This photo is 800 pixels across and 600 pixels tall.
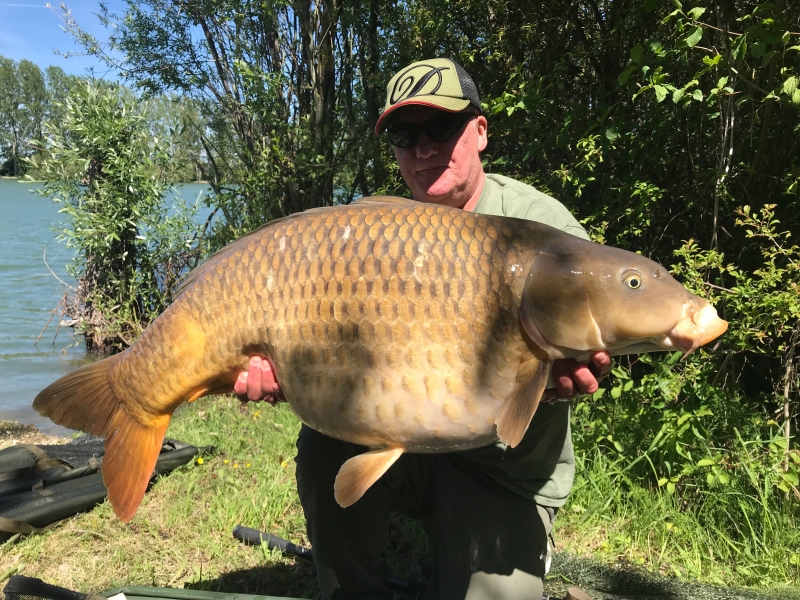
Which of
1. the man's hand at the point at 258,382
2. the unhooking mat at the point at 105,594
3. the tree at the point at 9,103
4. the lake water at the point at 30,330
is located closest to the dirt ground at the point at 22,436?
the lake water at the point at 30,330

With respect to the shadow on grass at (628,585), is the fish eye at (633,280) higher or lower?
higher

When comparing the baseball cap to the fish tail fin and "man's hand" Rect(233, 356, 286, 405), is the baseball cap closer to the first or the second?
"man's hand" Rect(233, 356, 286, 405)

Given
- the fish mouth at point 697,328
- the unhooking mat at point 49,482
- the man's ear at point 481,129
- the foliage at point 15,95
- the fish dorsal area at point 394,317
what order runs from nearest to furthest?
1. the fish mouth at point 697,328
2. the fish dorsal area at point 394,317
3. the man's ear at point 481,129
4. the unhooking mat at point 49,482
5. the foliage at point 15,95

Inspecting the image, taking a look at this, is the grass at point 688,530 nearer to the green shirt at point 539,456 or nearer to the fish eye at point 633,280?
the green shirt at point 539,456

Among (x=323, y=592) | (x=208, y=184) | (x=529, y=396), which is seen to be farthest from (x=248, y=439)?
(x=208, y=184)

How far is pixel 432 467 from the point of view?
5.36 ft

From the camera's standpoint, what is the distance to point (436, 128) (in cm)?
161

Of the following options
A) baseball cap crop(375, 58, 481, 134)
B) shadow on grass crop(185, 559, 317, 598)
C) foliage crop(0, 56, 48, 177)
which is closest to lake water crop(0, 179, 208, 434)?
shadow on grass crop(185, 559, 317, 598)

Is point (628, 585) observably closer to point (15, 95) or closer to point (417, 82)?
point (417, 82)

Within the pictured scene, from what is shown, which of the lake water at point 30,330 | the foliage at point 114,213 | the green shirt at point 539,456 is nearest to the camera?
the green shirt at point 539,456

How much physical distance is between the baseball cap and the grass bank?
141cm

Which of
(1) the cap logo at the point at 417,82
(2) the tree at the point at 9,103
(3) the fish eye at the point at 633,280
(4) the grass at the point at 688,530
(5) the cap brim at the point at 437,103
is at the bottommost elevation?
(4) the grass at the point at 688,530

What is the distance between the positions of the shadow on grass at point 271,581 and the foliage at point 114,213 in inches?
154

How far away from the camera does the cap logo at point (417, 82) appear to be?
1556mm
